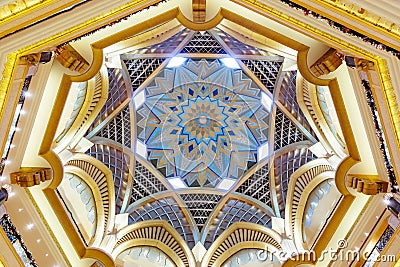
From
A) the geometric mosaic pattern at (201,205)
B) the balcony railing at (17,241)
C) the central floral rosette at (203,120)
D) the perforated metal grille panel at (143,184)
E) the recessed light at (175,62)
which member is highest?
the recessed light at (175,62)

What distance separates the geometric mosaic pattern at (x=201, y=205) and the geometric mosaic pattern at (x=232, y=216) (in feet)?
1.43

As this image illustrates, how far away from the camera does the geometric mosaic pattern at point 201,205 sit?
18875mm

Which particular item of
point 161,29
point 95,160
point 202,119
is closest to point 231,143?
point 202,119

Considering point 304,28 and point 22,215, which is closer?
point 304,28

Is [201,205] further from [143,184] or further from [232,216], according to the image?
[143,184]

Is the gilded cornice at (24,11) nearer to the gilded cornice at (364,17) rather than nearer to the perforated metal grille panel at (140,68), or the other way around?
the gilded cornice at (364,17)

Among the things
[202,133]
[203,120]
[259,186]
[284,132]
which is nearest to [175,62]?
[203,120]

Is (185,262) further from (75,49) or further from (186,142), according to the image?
(75,49)

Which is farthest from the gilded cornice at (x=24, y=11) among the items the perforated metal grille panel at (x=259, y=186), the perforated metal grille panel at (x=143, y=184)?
the perforated metal grille panel at (x=259, y=186)

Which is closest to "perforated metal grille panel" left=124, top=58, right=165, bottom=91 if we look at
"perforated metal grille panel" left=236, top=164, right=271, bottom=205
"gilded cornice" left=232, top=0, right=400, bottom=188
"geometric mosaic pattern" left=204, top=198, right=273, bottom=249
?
"perforated metal grille panel" left=236, top=164, right=271, bottom=205

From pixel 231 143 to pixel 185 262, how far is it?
593 centimetres

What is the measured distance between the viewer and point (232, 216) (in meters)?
18.7

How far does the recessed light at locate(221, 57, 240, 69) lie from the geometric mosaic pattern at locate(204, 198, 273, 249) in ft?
18.2

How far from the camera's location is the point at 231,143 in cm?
2050
